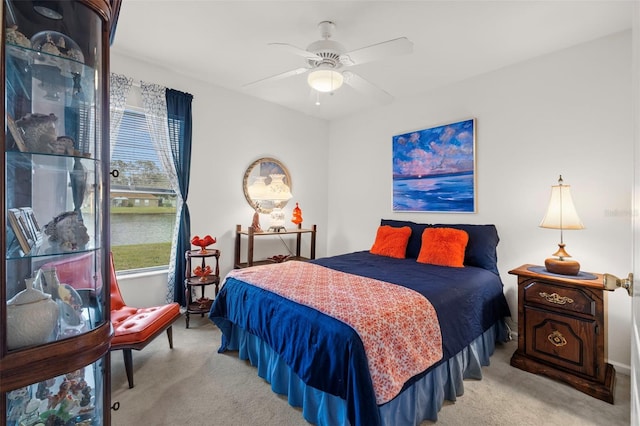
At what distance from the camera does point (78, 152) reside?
1.08 m

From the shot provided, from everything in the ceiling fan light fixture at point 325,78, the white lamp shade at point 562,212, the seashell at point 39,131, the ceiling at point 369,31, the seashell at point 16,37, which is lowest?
the white lamp shade at point 562,212

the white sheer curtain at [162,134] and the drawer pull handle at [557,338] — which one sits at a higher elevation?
the white sheer curtain at [162,134]

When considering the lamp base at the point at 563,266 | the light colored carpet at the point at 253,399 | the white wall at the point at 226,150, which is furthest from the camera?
the white wall at the point at 226,150

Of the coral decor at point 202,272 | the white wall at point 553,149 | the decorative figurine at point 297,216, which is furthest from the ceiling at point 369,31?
the coral decor at point 202,272

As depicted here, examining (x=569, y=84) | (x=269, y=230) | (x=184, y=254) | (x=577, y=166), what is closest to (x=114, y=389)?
(x=184, y=254)

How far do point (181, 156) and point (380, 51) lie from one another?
241 centimetres

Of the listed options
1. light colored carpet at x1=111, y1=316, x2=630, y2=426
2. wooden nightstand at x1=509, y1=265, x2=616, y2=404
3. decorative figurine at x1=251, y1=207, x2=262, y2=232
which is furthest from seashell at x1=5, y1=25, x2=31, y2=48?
wooden nightstand at x1=509, y1=265, x2=616, y2=404

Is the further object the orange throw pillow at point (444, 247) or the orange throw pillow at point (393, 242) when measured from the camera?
the orange throw pillow at point (393, 242)

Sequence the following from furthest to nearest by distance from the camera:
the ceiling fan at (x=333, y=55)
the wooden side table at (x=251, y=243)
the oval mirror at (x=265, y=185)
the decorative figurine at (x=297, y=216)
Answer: the decorative figurine at (x=297, y=216) < the oval mirror at (x=265, y=185) < the wooden side table at (x=251, y=243) < the ceiling fan at (x=333, y=55)

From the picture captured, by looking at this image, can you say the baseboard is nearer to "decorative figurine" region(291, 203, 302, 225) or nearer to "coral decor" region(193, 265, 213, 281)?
"decorative figurine" region(291, 203, 302, 225)

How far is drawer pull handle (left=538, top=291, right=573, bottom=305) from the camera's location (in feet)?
7.09

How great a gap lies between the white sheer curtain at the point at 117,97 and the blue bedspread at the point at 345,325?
6.33ft

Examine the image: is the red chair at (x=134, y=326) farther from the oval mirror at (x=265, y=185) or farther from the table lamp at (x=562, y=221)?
the table lamp at (x=562, y=221)

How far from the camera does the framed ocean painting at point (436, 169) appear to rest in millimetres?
3266
